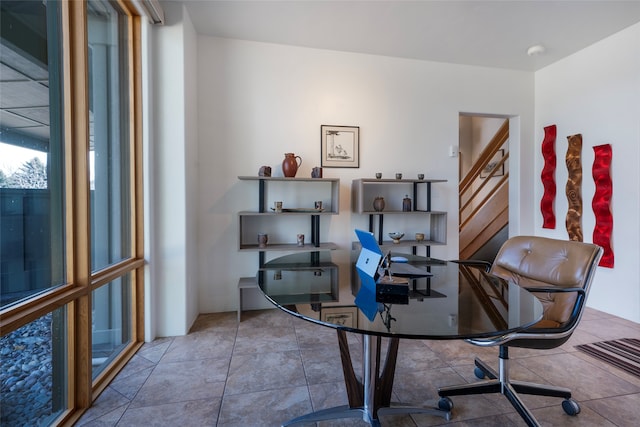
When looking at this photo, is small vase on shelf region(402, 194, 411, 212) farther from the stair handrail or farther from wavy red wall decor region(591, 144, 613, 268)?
the stair handrail

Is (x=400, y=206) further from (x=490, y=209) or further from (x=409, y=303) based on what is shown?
(x=409, y=303)

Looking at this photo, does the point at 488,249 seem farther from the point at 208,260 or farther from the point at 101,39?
the point at 101,39

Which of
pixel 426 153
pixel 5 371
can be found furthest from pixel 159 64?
pixel 426 153

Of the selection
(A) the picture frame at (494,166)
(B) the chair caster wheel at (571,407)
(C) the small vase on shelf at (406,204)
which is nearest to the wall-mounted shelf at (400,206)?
(C) the small vase on shelf at (406,204)

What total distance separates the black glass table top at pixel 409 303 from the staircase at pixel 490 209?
3260 millimetres

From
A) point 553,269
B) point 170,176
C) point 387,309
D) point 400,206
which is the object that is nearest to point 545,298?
point 553,269

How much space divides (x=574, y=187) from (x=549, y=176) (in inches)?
12.5

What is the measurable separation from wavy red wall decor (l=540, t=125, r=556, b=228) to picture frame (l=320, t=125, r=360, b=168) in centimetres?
229

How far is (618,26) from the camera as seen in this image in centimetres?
285

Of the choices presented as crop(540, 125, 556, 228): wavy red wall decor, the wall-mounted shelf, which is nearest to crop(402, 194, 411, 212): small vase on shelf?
the wall-mounted shelf

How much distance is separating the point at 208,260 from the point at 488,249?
4.43m

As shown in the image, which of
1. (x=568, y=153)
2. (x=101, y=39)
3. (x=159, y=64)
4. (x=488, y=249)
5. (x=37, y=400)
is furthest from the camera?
(x=488, y=249)

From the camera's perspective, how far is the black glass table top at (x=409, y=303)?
3.22 ft

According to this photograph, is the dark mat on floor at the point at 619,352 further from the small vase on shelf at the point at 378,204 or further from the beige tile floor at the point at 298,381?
the small vase on shelf at the point at 378,204
